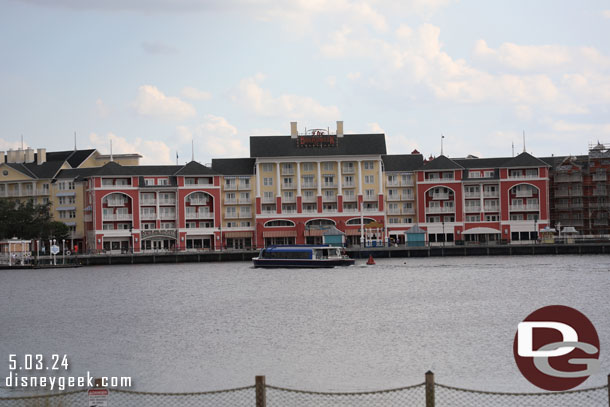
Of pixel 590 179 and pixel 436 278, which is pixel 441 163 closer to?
pixel 590 179

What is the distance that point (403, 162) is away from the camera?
14388 centimetres

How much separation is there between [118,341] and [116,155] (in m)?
119

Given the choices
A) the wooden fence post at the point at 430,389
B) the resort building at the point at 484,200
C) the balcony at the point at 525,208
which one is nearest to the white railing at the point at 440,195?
the resort building at the point at 484,200

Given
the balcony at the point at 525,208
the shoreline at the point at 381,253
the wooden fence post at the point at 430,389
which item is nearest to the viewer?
the wooden fence post at the point at 430,389

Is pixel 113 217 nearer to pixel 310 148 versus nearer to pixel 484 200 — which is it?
pixel 310 148

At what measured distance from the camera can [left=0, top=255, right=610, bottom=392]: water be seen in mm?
38406

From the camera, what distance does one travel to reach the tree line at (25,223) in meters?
131

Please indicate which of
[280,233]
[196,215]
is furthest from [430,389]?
[196,215]

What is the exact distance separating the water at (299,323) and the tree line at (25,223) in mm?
30007

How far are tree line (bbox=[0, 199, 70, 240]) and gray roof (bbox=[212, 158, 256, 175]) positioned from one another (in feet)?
85.2

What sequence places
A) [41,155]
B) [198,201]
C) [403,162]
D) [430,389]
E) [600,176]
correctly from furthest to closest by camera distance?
[41,155] → [403,162] → [600,176] → [198,201] → [430,389]

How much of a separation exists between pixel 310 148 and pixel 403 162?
15.0 metres

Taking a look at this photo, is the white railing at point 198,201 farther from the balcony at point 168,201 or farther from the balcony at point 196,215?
the balcony at point 168,201

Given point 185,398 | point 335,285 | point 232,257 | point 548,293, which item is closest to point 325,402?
point 185,398
